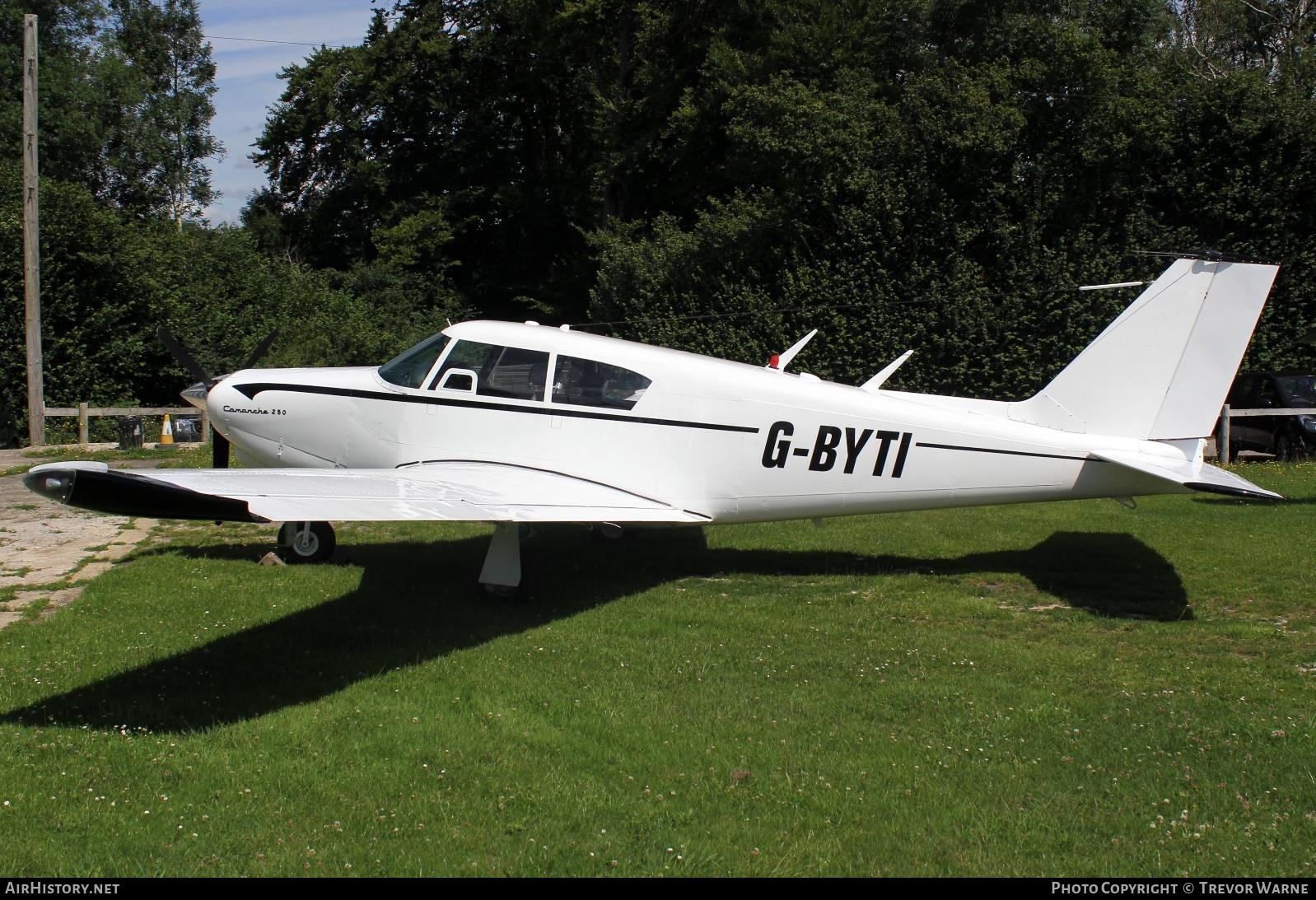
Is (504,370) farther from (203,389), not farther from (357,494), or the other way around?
(203,389)

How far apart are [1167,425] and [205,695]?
303 inches

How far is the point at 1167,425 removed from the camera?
359 inches

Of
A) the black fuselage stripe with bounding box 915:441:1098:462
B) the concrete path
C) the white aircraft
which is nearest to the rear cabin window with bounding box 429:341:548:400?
the white aircraft

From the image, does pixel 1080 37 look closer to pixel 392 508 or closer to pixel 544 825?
pixel 392 508

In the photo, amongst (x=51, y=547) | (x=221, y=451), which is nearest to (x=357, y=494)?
(x=221, y=451)

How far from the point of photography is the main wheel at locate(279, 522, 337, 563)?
10.8 m

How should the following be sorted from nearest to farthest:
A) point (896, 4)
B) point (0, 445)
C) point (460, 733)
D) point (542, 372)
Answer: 1. point (460, 733)
2. point (542, 372)
3. point (0, 445)
4. point (896, 4)

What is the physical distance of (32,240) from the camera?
24.4m

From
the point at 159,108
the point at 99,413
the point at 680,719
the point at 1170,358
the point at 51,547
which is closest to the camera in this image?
the point at 680,719

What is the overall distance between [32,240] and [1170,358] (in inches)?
954

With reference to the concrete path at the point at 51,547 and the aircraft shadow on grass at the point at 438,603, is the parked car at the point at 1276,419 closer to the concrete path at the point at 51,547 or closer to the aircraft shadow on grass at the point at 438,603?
the aircraft shadow on grass at the point at 438,603

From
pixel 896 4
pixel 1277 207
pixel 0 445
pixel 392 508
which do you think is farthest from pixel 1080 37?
pixel 0 445

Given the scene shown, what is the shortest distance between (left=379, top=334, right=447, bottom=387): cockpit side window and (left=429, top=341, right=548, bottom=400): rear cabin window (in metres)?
0.20

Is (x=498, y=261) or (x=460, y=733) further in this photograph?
(x=498, y=261)
